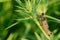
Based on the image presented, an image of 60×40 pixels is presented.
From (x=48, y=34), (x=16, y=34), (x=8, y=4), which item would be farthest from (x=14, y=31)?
(x=48, y=34)

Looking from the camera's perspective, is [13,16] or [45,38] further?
[13,16]

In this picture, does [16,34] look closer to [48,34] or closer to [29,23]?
[29,23]

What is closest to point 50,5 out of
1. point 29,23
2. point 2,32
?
point 29,23

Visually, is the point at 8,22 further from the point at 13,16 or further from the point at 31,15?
the point at 31,15

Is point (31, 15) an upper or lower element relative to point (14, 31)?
upper

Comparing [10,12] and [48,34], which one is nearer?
[48,34]

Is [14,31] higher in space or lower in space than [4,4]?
lower

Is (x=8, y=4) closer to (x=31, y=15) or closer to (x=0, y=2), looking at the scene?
(x=0, y=2)

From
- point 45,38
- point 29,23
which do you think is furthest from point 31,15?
point 29,23
